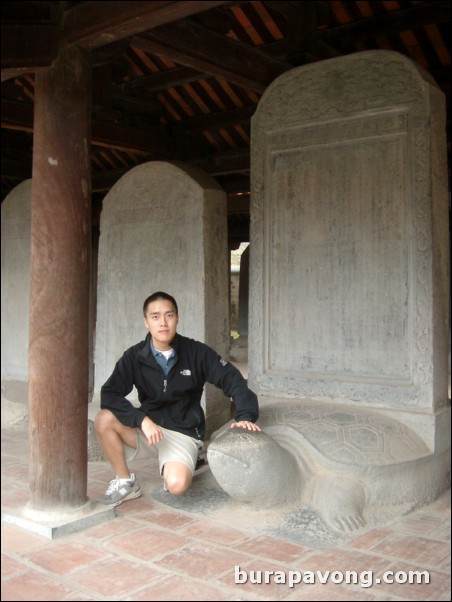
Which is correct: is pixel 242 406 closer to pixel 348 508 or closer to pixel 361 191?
pixel 348 508

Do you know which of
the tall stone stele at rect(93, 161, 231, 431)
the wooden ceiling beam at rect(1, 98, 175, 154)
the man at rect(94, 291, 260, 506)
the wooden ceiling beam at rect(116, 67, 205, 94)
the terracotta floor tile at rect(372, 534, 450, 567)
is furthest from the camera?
the wooden ceiling beam at rect(116, 67, 205, 94)

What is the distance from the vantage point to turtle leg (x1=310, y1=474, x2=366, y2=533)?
3.80 m

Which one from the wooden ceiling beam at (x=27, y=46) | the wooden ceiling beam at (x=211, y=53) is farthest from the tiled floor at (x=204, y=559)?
the wooden ceiling beam at (x=211, y=53)

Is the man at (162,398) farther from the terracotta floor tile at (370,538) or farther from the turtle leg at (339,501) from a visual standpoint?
the terracotta floor tile at (370,538)

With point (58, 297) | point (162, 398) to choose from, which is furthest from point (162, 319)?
point (58, 297)

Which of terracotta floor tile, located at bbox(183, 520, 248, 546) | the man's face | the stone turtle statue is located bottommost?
terracotta floor tile, located at bbox(183, 520, 248, 546)

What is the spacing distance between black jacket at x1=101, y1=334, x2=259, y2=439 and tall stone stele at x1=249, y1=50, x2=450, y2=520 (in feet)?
2.76

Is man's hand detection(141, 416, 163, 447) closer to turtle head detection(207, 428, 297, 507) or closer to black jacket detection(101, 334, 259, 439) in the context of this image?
black jacket detection(101, 334, 259, 439)

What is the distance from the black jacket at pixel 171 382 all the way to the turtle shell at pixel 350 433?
22.4 inches

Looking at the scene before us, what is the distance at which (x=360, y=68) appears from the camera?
488 centimetres

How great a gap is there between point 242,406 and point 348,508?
0.87m

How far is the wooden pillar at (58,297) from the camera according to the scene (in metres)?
3.76

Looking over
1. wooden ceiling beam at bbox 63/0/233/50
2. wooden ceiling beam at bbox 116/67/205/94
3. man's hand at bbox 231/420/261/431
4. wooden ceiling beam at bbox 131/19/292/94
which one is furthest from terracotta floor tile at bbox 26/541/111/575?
wooden ceiling beam at bbox 116/67/205/94

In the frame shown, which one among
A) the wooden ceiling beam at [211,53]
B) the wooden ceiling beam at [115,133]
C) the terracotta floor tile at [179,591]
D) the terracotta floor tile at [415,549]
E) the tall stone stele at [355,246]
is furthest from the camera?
the wooden ceiling beam at [115,133]
